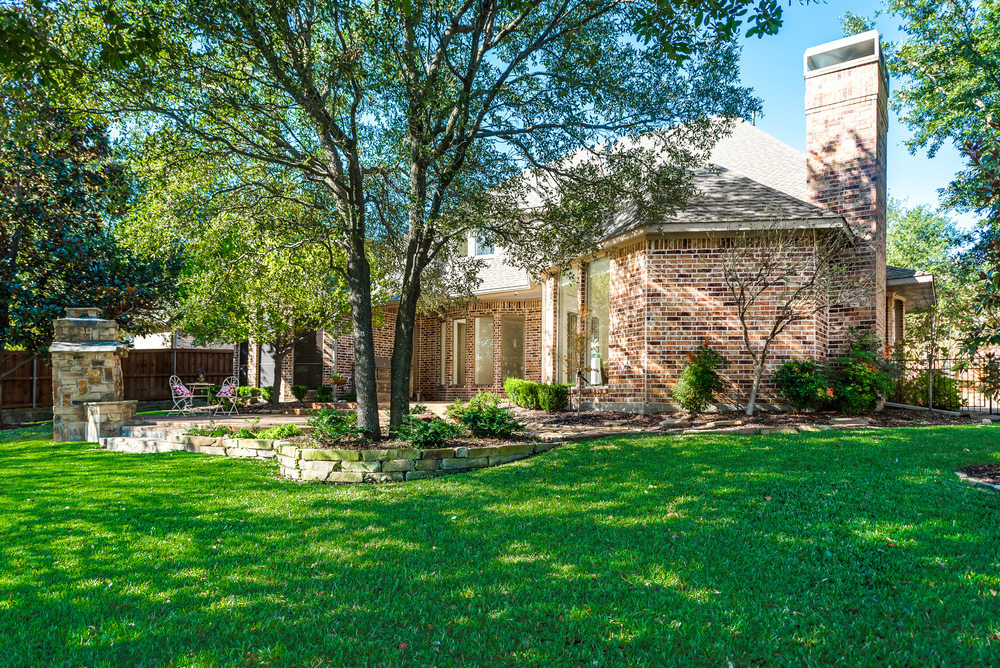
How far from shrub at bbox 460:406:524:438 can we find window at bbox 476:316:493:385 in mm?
9302

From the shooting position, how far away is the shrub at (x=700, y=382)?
9375 mm

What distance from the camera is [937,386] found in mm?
12219

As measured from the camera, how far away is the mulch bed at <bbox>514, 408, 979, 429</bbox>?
28.8 ft

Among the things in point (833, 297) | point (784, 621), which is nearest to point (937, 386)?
point (833, 297)

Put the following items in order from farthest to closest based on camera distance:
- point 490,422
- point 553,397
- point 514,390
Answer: point 514,390 → point 553,397 → point 490,422

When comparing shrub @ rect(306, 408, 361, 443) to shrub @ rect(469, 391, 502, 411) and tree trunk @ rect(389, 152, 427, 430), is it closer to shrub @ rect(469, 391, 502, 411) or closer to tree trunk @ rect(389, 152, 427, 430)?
tree trunk @ rect(389, 152, 427, 430)

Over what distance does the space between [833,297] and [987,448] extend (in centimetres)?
385

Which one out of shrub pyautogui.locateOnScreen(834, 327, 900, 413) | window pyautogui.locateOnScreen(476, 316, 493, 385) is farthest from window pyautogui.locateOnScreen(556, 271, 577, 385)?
shrub pyautogui.locateOnScreen(834, 327, 900, 413)

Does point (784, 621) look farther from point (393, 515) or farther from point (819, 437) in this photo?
point (819, 437)

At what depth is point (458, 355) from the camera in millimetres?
17969

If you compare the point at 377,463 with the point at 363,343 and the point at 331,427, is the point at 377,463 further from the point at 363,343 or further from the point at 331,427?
the point at 363,343

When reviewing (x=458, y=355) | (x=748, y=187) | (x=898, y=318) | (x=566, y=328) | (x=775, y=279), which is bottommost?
(x=458, y=355)

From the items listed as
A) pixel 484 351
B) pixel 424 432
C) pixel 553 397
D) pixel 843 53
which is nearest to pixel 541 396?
pixel 553 397

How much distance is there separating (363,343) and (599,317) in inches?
226
